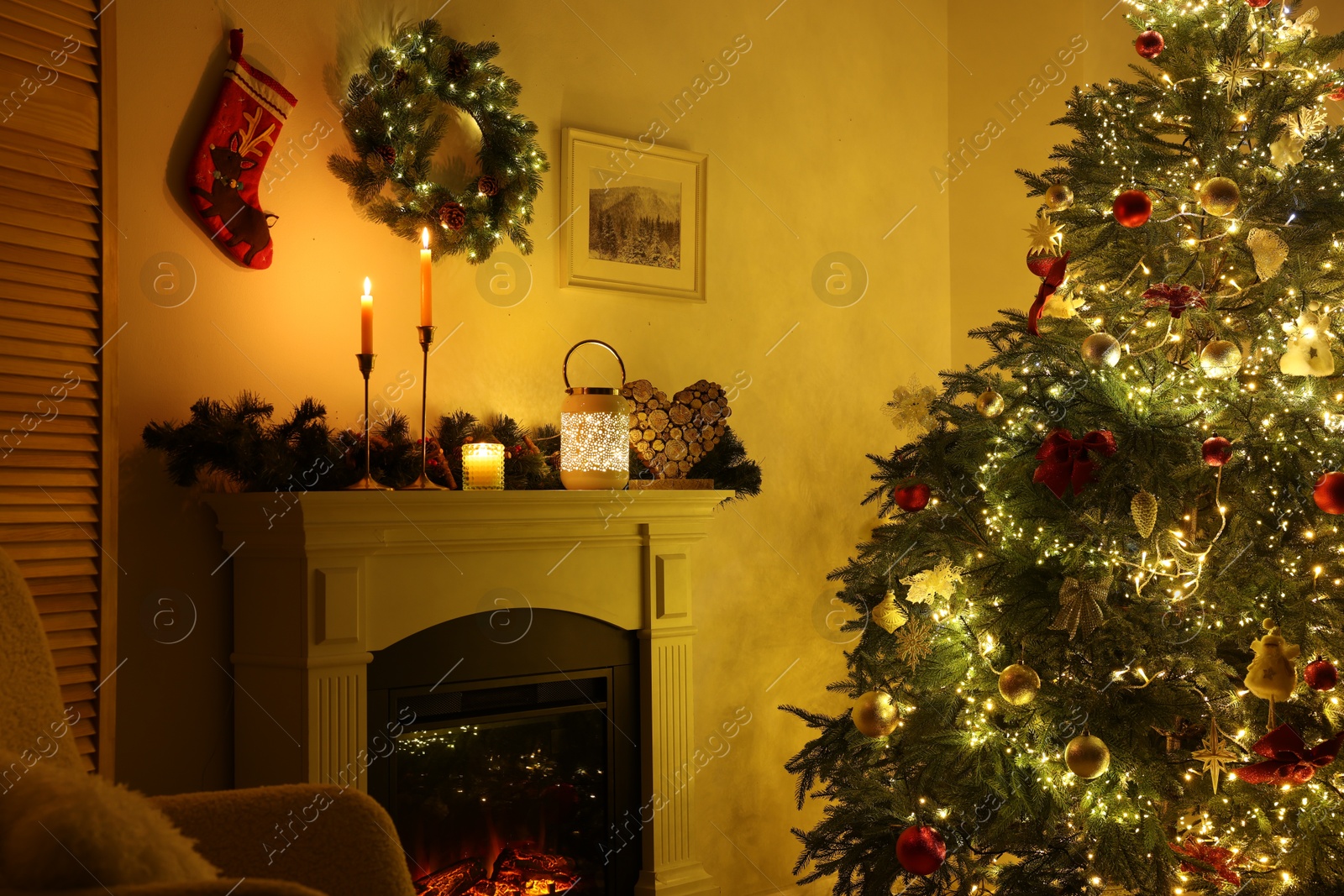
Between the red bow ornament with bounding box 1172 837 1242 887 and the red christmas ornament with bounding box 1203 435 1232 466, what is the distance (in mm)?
716

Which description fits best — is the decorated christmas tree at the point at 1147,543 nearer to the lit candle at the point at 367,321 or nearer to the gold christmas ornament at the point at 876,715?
the gold christmas ornament at the point at 876,715

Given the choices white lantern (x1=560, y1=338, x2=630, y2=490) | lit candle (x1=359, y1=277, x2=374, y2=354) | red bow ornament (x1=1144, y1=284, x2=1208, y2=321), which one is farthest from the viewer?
white lantern (x1=560, y1=338, x2=630, y2=490)

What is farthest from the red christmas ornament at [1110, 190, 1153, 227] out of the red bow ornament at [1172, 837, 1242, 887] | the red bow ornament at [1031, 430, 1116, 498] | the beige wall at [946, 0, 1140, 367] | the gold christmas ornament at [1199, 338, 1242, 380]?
the beige wall at [946, 0, 1140, 367]

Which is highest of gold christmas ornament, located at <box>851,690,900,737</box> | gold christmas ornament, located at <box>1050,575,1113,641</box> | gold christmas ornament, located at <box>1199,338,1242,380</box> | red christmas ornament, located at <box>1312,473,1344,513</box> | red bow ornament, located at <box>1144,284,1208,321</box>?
red bow ornament, located at <box>1144,284,1208,321</box>

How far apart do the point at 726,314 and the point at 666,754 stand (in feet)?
4.45

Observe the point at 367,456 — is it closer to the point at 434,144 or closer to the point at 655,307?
the point at 434,144

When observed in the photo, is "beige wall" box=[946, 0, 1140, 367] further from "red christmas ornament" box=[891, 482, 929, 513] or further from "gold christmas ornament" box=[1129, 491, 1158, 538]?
"gold christmas ornament" box=[1129, 491, 1158, 538]

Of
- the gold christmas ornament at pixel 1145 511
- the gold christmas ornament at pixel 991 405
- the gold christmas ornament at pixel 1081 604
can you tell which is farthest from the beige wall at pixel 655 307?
the gold christmas ornament at pixel 1145 511

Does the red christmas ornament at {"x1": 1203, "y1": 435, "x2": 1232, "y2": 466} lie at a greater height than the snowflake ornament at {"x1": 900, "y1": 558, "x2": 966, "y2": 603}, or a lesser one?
greater

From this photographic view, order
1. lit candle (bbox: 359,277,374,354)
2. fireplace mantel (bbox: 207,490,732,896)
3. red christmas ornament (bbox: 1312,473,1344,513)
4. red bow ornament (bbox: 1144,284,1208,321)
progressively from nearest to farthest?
1. red christmas ornament (bbox: 1312,473,1344,513)
2. red bow ornament (bbox: 1144,284,1208,321)
3. fireplace mantel (bbox: 207,490,732,896)
4. lit candle (bbox: 359,277,374,354)

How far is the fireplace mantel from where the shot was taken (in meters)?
2.08

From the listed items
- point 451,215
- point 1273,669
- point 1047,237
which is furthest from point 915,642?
point 451,215

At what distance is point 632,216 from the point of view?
9.74 ft

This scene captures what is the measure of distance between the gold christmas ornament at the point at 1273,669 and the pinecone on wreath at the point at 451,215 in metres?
1.96
